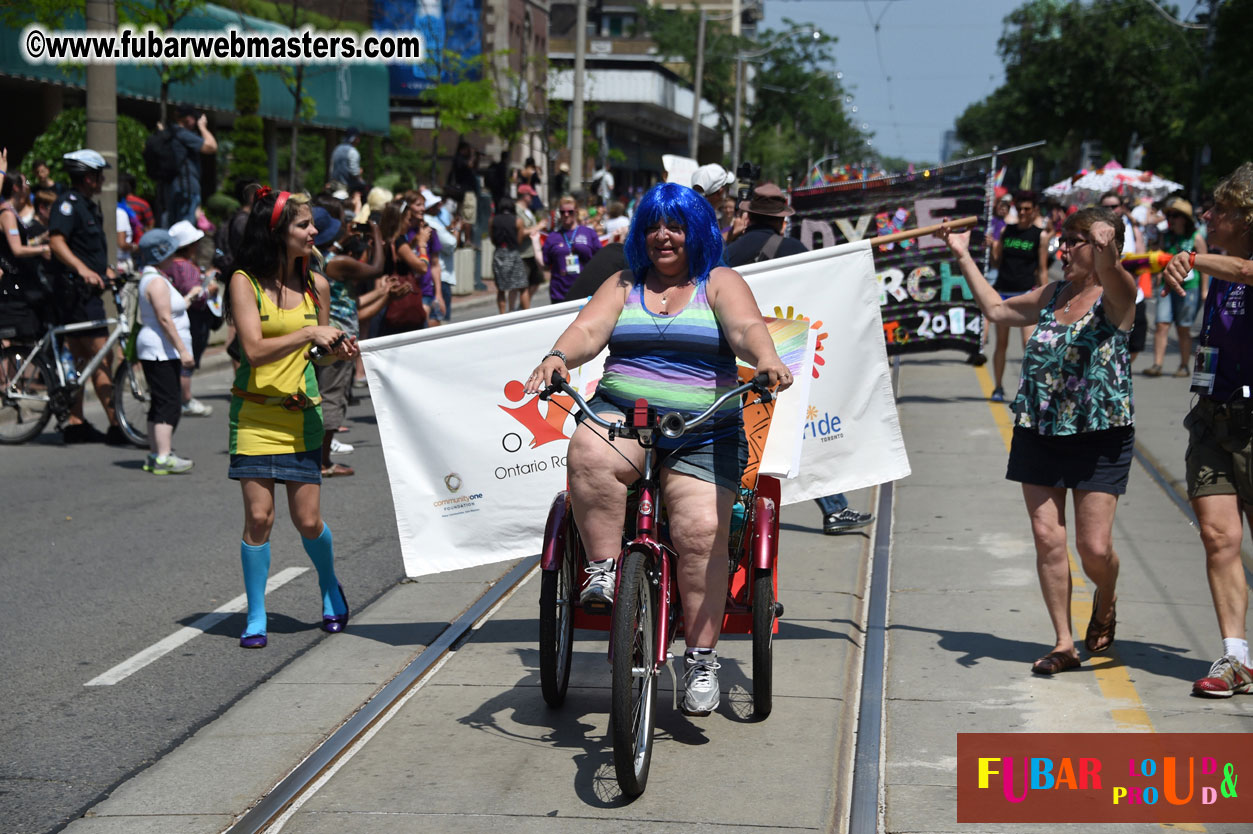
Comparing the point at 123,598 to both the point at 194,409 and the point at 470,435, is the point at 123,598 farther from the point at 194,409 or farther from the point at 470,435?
the point at 194,409

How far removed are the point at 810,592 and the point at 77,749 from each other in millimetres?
3330

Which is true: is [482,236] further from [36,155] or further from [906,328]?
[906,328]

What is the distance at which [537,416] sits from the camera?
615cm

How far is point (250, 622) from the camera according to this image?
20.8ft

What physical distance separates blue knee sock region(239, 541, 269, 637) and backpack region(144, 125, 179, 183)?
1283cm

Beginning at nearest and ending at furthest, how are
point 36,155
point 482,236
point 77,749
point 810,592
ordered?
point 77,749 < point 810,592 < point 36,155 < point 482,236

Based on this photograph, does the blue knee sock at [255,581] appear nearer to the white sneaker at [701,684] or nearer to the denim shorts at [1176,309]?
the white sneaker at [701,684]

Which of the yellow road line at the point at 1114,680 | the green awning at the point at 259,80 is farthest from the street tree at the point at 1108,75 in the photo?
the yellow road line at the point at 1114,680

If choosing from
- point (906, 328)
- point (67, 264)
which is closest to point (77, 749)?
point (67, 264)

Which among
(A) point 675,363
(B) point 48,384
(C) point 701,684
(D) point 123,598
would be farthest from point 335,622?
(B) point 48,384

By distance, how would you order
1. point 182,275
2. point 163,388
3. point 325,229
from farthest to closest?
point 182,275, point 325,229, point 163,388

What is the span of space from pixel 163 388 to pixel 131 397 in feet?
6.46

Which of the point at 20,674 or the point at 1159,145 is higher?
the point at 1159,145

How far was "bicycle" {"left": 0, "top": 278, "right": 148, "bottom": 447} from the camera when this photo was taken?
11531 millimetres
